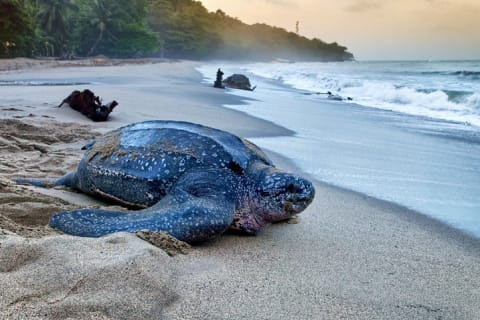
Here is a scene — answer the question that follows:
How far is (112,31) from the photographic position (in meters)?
45.7

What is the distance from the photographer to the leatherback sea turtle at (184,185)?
2.06 m

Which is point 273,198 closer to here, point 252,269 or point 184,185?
point 184,185

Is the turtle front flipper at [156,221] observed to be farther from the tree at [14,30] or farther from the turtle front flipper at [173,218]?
the tree at [14,30]

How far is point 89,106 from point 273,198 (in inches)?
153

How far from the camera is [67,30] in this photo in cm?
4181

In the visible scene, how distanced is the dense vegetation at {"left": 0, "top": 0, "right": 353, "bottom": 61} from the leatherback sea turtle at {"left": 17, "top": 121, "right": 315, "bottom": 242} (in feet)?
87.8

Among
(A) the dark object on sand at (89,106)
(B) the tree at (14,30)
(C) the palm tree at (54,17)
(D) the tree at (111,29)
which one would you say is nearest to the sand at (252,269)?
(A) the dark object on sand at (89,106)

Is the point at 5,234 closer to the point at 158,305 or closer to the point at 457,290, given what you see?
the point at 158,305

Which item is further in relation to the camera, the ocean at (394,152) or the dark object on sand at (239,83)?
the dark object on sand at (239,83)

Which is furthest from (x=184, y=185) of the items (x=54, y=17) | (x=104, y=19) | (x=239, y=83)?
(x=104, y=19)

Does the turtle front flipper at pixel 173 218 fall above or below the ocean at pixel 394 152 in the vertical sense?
above

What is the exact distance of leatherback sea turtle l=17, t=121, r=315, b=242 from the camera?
2057 millimetres

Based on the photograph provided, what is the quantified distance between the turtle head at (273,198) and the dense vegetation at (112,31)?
27.4 m

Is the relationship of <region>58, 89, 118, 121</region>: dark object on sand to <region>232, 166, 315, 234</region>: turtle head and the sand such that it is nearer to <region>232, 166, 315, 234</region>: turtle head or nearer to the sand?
the sand
